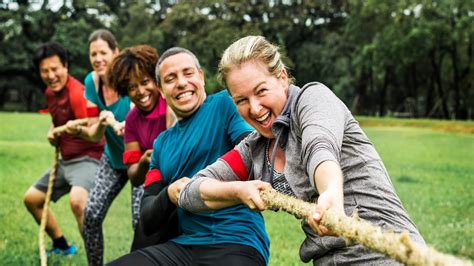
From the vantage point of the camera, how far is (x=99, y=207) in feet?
18.5

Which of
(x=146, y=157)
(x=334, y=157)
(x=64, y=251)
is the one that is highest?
(x=334, y=157)

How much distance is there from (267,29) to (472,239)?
35.7 metres

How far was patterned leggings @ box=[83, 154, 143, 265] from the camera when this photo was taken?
5652mm

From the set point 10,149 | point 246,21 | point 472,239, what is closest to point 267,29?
point 246,21

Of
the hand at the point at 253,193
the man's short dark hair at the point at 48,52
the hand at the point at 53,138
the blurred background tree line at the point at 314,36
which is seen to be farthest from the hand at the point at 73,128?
the blurred background tree line at the point at 314,36

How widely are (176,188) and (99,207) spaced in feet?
7.64

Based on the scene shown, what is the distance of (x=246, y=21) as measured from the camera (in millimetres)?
42281

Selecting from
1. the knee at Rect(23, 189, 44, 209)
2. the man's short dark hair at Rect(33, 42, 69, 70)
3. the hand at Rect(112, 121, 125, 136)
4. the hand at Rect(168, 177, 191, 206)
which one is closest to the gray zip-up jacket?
the hand at Rect(168, 177, 191, 206)

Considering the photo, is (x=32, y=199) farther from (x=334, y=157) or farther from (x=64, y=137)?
(x=334, y=157)

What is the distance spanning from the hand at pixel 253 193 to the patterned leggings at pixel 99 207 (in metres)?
2.82

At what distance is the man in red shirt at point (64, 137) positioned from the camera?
20.8 feet

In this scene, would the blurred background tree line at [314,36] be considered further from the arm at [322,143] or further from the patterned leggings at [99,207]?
the arm at [322,143]

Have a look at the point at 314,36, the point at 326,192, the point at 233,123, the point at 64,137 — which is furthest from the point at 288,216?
the point at 314,36

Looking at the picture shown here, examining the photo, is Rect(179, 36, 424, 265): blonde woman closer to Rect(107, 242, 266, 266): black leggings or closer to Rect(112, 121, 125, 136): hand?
Rect(107, 242, 266, 266): black leggings
